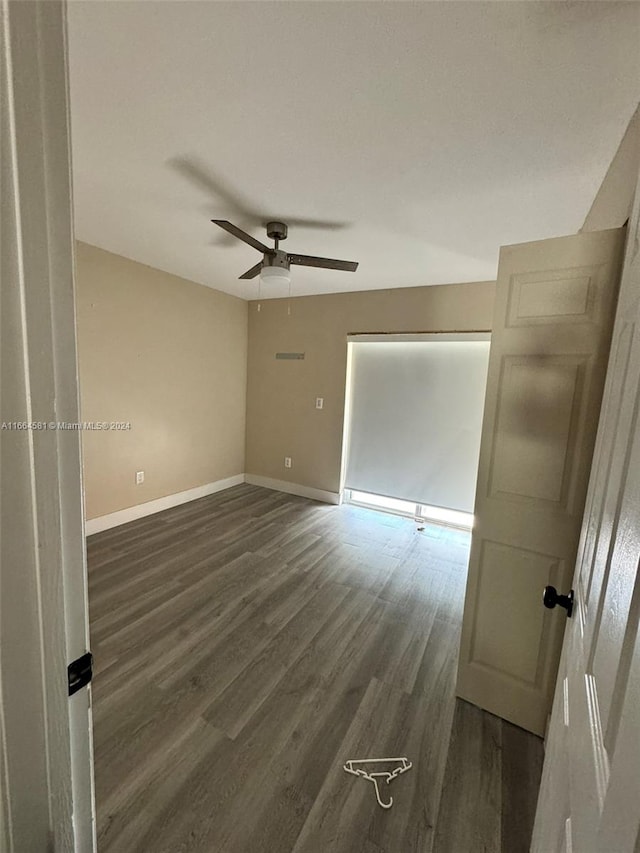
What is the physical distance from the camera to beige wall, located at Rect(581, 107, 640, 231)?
123 centimetres

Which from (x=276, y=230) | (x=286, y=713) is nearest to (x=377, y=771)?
(x=286, y=713)

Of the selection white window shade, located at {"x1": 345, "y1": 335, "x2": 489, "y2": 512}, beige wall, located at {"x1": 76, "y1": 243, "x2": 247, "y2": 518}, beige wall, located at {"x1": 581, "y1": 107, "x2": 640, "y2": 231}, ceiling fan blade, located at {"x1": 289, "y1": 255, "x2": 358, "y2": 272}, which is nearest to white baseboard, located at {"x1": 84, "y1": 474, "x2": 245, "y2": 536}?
beige wall, located at {"x1": 76, "y1": 243, "x2": 247, "y2": 518}

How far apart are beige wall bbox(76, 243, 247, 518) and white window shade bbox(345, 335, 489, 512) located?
64.4 inches

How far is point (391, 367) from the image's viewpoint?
3.81 meters

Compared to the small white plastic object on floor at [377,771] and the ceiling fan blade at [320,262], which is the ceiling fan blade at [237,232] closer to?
the ceiling fan blade at [320,262]

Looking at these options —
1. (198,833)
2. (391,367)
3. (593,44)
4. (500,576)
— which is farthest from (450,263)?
(198,833)

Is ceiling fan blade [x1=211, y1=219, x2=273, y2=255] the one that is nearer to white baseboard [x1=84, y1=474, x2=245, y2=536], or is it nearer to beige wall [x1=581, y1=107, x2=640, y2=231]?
beige wall [x1=581, y1=107, x2=640, y2=231]

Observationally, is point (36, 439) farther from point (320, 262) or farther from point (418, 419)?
point (418, 419)

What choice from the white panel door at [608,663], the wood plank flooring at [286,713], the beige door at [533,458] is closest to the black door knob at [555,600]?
the white panel door at [608,663]

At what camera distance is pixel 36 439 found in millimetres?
455

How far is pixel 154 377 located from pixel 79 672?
339 centimetres

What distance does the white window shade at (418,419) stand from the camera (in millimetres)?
3434

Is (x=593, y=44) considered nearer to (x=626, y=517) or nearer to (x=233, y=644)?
(x=626, y=517)

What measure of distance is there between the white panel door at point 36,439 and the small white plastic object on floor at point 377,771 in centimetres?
117
